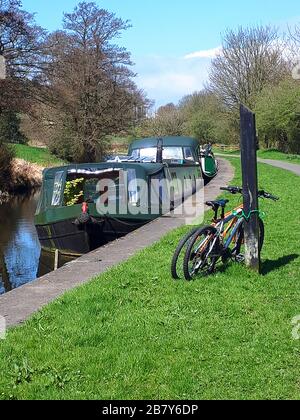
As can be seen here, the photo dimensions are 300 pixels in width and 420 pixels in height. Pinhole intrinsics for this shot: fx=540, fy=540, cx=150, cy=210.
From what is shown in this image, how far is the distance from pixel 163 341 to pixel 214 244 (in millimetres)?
2345

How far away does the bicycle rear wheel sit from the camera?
266 inches

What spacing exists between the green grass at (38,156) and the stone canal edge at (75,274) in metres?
25.5

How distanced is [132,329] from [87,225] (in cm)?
694

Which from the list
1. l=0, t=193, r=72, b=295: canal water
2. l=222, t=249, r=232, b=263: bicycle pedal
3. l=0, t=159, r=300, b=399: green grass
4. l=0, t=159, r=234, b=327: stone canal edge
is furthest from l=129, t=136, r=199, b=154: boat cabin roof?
l=0, t=159, r=300, b=399: green grass

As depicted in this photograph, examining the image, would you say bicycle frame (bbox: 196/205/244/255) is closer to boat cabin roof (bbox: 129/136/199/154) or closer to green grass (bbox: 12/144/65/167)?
boat cabin roof (bbox: 129/136/199/154)

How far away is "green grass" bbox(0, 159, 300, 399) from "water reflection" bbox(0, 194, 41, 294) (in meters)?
5.54

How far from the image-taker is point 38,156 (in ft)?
129

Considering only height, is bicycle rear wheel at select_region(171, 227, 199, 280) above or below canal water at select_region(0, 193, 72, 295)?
above

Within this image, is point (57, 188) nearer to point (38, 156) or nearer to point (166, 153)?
point (166, 153)

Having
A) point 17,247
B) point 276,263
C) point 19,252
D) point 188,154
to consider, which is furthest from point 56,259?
point 188,154
